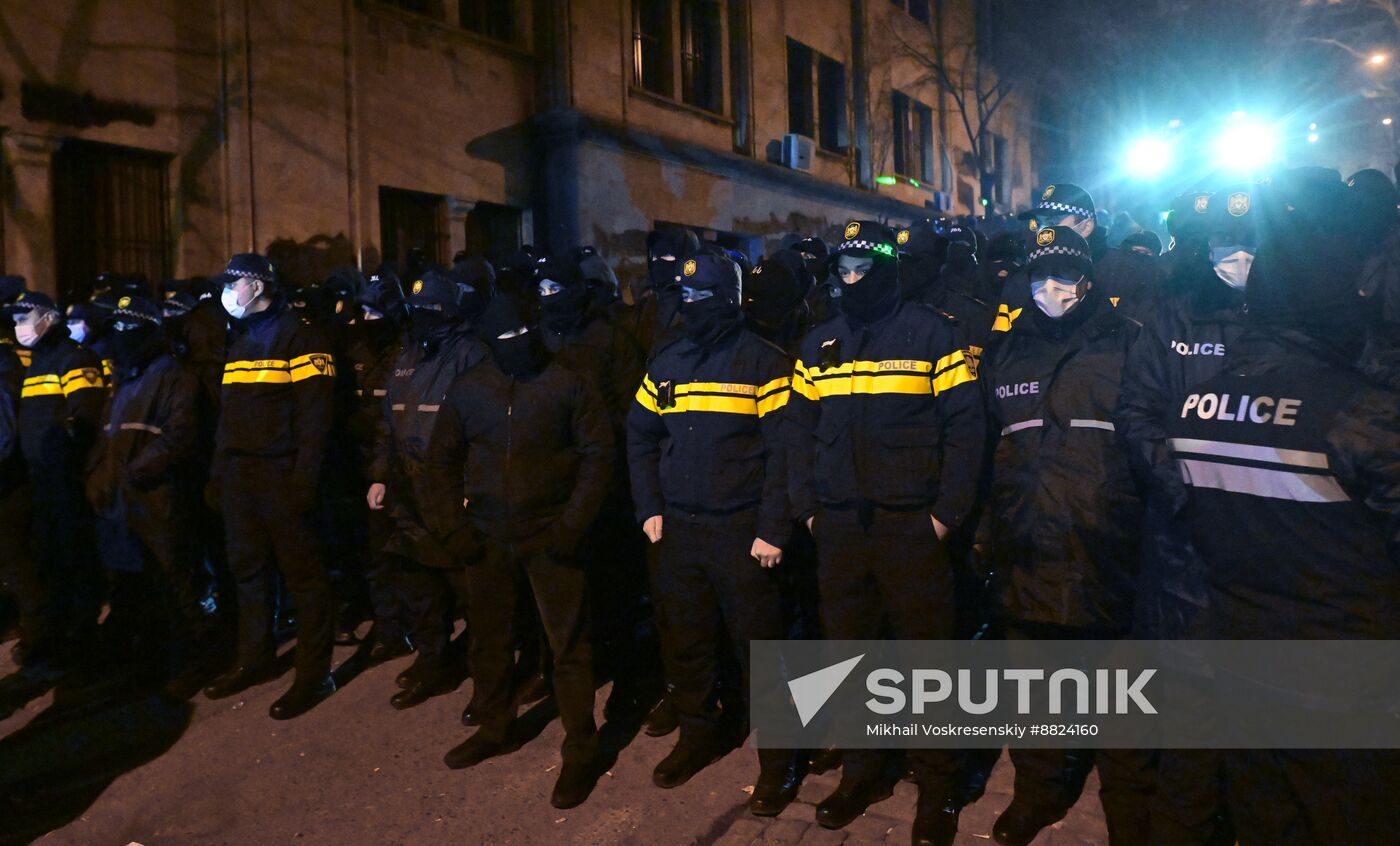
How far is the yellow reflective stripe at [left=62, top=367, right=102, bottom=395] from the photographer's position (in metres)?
6.40

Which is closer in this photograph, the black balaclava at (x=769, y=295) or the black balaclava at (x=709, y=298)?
the black balaclava at (x=709, y=298)

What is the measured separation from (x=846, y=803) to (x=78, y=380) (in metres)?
5.92

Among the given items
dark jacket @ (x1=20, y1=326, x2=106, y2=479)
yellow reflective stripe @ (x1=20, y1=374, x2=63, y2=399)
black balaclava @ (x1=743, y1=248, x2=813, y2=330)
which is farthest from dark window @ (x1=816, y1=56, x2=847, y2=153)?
yellow reflective stripe @ (x1=20, y1=374, x2=63, y2=399)

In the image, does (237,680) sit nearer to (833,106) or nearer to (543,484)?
(543,484)

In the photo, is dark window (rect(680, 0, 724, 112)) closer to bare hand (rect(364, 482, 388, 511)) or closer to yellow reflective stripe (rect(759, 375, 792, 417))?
bare hand (rect(364, 482, 388, 511))

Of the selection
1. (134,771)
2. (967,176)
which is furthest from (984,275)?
(967,176)

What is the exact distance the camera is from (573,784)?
4227 mm

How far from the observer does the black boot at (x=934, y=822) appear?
3648 mm

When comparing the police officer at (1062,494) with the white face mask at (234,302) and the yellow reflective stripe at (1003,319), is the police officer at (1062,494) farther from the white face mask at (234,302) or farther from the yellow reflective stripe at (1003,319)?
the white face mask at (234,302)

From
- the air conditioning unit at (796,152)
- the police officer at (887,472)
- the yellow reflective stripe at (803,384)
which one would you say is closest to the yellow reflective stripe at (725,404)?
the yellow reflective stripe at (803,384)

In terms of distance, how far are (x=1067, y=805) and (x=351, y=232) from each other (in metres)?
10.9

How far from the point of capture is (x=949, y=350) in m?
3.79

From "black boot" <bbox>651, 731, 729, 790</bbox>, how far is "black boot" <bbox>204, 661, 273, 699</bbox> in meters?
2.85

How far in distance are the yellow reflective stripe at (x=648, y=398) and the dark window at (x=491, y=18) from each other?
11.3 metres
